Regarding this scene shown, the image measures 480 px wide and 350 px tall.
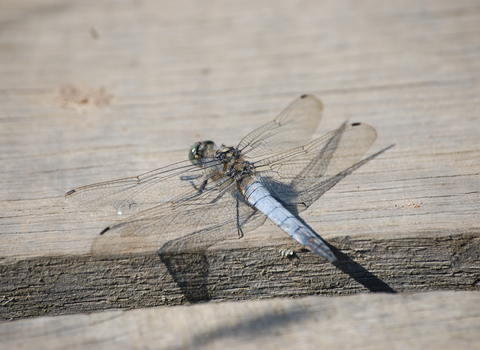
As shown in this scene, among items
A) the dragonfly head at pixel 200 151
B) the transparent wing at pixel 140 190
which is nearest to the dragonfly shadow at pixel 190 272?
the transparent wing at pixel 140 190

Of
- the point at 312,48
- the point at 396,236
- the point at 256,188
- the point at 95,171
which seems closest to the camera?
the point at 396,236

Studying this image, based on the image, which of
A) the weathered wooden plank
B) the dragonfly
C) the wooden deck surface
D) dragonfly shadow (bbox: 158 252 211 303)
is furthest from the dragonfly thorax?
the weathered wooden plank

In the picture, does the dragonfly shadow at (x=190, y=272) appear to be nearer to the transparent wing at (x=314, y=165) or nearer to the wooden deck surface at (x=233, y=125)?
the wooden deck surface at (x=233, y=125)

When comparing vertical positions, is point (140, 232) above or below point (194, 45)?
below

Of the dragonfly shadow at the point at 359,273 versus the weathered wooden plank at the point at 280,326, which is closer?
the weathered wooden plank at the point at 280,326

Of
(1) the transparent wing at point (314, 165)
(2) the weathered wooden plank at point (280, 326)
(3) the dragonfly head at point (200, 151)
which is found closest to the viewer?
(2) the weathered wooden plank at point (280, 326)

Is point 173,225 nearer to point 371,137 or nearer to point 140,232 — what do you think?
point 140,232

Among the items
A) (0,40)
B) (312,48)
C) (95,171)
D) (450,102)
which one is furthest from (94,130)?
(450,102)
